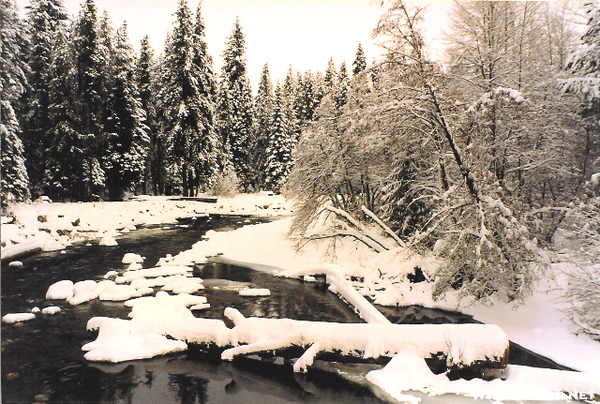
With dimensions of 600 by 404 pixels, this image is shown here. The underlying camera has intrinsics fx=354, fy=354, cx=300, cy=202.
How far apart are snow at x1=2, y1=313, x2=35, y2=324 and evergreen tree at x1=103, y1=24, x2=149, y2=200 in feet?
62.2

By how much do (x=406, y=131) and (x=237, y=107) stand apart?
3449 centimetres

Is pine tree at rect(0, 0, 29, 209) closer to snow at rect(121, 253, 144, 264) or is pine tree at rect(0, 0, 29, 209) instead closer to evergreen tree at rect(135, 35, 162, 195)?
snow at rect(121, 253, 144, 264)

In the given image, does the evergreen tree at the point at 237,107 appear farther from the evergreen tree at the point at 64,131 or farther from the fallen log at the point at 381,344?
the fallen log at the point at 381,344

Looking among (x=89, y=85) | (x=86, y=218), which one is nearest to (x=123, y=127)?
(x=89, y=85)

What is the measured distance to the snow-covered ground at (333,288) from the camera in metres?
5.53

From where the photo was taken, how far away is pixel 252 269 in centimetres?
1320

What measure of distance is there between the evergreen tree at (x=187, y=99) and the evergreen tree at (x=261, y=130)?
13.9 m

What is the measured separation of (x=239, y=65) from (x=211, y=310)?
36.9m

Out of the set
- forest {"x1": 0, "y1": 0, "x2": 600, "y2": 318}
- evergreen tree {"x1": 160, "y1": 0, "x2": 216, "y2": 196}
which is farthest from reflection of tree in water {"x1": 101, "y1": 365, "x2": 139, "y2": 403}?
evergreen tree {"x1": 160, "y1": 0, "x2": 216, "y2": 196}

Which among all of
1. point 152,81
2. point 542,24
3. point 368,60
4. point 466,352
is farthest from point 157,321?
point 152,81

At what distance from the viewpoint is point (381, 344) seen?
5.83 metres

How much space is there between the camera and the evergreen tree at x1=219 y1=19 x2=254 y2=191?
3962 centimetres

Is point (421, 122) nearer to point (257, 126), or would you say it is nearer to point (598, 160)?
point (598, 160)

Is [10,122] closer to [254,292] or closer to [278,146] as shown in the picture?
[254,292]
